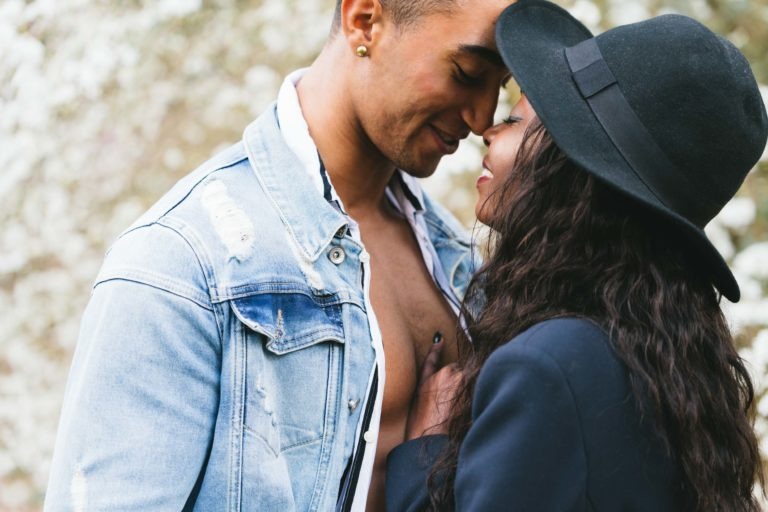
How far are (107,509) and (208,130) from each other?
3745mm

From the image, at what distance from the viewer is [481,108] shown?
96.0 inches

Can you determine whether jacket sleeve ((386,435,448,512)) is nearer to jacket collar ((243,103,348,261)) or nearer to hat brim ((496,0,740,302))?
jacket collar ((243,103,348,261))

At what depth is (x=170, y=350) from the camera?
1.92 metres

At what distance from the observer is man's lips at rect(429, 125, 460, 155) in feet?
8.19

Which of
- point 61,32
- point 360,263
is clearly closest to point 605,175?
point 360,263

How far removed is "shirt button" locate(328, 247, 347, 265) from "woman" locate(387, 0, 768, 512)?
1.31 feet

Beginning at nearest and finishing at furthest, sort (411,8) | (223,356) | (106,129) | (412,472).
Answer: (223,356), (412,472), (411,8), (106,129)

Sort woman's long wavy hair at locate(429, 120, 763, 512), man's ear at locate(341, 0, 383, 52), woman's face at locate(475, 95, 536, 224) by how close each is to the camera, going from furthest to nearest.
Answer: man's ear at locate(341, 0, 383, 52) < woman's face at locate(475, 95, 536, 224) < woman's long wavy hair at locate(429, 120, 763, 512)

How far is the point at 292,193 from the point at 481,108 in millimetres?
572

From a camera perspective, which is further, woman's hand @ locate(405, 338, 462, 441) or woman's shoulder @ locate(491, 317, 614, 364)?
woman's hand @ locate(405, 338, 462, 441)

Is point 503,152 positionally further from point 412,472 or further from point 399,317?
point 412,472

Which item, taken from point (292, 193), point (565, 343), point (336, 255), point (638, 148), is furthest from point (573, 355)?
point (292, 193)

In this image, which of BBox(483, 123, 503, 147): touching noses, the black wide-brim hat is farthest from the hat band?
BBox(483, 123, 503, 147): touching noses

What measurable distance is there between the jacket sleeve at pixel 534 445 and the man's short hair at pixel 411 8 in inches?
40.6
